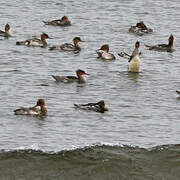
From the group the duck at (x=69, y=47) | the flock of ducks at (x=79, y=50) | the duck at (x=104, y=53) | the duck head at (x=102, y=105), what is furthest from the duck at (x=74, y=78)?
the duck at (x=69, y=47)

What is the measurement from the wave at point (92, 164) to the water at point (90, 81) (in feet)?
2.14

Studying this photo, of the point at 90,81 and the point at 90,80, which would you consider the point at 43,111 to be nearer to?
the point at 90,81

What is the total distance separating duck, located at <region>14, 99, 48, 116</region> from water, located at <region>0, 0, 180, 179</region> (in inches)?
8.3

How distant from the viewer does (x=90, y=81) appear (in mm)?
20141

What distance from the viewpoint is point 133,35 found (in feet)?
89.2

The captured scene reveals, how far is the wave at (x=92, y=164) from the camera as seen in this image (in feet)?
39.7

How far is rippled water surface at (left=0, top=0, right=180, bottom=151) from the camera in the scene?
1491cm

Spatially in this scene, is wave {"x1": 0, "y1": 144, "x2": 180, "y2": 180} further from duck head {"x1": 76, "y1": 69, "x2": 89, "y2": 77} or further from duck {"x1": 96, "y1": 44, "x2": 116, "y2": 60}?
duck {"x1": 96, "y1": 44, "x2": 116, "y2": 60}

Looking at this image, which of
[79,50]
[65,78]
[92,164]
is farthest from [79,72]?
[92,164]

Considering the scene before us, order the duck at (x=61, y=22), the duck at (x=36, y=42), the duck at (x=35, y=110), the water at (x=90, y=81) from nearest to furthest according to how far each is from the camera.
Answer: the water at (x=90, y=81)
the duck at (x=35, y=110)
the duck at (x=36, y=42)
the duck at (x=61, y=22)

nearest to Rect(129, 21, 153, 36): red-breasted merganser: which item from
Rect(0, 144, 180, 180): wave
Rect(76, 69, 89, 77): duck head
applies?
Rect(76, 69, 89, 77): duck head

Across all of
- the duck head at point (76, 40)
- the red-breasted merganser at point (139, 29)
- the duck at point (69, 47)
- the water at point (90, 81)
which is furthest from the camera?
the red-breasted merganser at point (139, 29)

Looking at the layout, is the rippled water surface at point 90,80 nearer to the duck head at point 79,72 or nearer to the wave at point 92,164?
the duck head at point 79,72

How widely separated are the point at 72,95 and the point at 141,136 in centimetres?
399
